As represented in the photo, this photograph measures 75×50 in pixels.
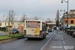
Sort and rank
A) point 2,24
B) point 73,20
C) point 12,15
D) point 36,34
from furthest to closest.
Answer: point 2,24 → point 73,20 → point 12,15 → point 36,34

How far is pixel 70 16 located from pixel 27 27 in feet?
191

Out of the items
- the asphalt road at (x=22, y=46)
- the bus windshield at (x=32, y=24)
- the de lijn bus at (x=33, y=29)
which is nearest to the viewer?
the asphalt road at (x=22, y=46)

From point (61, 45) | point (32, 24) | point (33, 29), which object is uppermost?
point (32, 24)

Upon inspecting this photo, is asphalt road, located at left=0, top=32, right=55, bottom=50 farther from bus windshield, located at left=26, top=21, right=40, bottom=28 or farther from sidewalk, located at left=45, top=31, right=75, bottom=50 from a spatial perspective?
bus windshield, located at left=26, top=21, right=40, bottom=28

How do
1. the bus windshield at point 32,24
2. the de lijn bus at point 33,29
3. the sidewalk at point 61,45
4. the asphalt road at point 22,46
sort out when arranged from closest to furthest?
the asphalt road at point 22,46 < the sidewalk at point 61,45 < the de lijn bus at point 33,29 < the bus windshield at point 32,24

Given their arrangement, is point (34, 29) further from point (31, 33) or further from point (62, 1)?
point (62, 1)

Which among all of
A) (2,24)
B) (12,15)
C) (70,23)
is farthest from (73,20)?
(2,24)

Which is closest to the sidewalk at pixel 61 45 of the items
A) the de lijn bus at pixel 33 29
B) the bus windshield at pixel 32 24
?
the de lijn bus at pixel 33 29

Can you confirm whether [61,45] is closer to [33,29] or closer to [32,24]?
[33,29]

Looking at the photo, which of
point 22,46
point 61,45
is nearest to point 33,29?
point 61,45

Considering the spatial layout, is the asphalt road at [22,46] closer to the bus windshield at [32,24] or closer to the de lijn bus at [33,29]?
the de lijn bus at [33,29]

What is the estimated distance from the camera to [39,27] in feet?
61.8

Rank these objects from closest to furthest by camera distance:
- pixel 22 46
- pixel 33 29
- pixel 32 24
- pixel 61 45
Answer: pixel 22 46
pixel 61 45
pixel 33 29
pixel 32 24

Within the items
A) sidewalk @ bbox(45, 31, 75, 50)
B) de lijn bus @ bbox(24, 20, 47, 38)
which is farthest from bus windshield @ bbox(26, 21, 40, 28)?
sidewalk @ bbox(45, 31, 75, 50)
